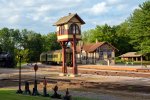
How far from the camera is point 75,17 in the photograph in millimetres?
43969

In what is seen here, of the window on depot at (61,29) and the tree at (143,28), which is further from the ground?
the tree at (143,28)

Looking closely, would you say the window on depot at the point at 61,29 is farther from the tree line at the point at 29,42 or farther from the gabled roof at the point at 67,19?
the tree line at the point at 29,42

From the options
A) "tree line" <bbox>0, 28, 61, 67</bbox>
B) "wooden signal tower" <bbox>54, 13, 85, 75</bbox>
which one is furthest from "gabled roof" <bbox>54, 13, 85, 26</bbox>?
"tree line" <bbox>0, 28, 61, 67</bbox>

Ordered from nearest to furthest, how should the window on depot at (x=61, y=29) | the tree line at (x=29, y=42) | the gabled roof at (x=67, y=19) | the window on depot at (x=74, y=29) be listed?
the window on depot at (x=74, y=29), the gabled roof at (x=67, y=19), the window on depot at (x=61, y=29), the tree line at (x=29, y=42)

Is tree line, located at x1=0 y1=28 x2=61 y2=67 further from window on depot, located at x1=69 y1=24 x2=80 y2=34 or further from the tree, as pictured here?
window on depot, located at x1=69 y1=24 x2=80 y2=34

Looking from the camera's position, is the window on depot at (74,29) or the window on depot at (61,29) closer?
the window on depot at (74,29)

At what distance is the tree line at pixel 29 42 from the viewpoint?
125 meters

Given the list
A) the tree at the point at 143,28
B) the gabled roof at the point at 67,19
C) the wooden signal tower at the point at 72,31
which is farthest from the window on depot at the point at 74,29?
the tree at the point at 143,28

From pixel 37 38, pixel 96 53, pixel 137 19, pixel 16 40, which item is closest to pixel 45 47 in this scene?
pixel 37 38

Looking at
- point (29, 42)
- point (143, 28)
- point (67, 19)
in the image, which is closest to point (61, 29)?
point (67, 19)

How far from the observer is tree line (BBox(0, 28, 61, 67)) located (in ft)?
412

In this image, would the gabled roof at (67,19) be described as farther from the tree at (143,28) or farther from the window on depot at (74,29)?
the tree at (143,28)

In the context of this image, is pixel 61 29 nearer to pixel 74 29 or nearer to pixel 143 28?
pixel 74 29

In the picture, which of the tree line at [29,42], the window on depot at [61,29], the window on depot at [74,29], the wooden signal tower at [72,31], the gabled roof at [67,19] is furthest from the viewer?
the tree line at [29,42]
